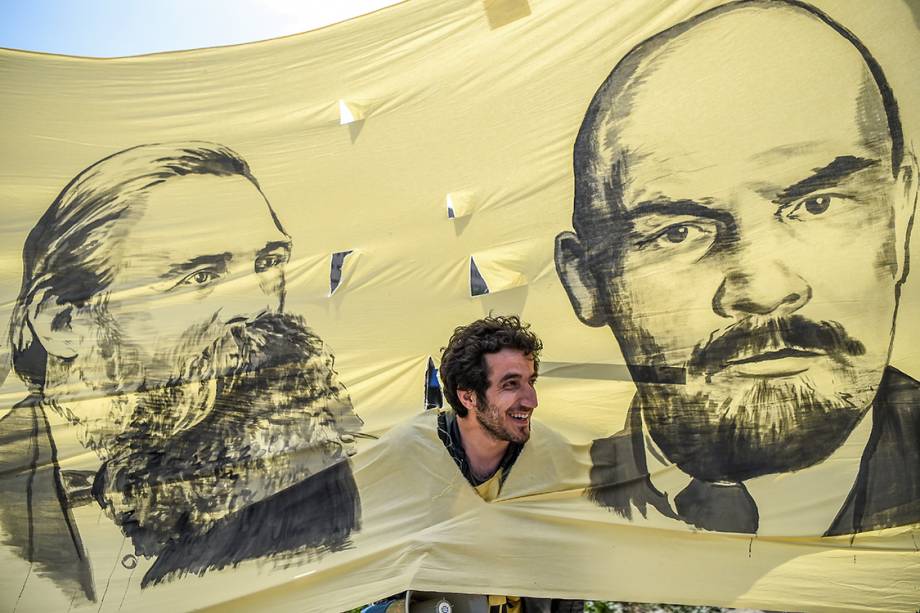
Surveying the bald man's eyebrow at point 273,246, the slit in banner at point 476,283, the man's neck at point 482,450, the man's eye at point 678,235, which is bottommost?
the man's neck at point 482,450

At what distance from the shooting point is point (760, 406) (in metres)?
2.89

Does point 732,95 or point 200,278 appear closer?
point 732,95

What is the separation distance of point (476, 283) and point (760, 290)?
1027 millimetres

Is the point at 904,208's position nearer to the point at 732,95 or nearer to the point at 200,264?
the point at 732,95

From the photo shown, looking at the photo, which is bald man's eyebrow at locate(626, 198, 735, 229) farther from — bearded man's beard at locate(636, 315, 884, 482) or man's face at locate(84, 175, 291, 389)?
man's face at locate(84, 175, 291, 389)

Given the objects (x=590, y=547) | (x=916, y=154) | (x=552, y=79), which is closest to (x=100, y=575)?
(x=590, y=547)

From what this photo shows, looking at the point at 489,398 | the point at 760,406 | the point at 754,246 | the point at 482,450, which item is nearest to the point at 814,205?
the point at 754,246

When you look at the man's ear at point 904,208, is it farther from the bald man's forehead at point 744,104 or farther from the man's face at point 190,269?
the man's face at point 190,269

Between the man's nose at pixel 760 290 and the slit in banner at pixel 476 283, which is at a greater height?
the slit in banner at pixel 476 283

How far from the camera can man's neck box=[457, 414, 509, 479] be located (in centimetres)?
294

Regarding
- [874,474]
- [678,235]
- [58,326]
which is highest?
[678,235]

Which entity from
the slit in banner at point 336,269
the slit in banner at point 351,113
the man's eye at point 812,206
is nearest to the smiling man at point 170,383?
the slit in banner at point 336,269

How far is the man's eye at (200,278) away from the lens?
140 inches

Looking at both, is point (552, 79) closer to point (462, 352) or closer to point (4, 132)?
point (462, 352)
